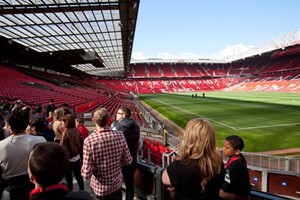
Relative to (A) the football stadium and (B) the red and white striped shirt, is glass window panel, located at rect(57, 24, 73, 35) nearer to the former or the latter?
(A) the football stadium

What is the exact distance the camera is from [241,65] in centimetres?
8556

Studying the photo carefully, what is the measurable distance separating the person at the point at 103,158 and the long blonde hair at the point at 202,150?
104cm

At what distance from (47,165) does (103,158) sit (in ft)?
4.34

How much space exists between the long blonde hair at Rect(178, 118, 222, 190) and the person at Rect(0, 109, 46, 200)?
1875 mm

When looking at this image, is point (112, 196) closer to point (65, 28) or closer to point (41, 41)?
point (65, 28)

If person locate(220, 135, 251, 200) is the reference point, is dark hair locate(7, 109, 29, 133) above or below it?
above

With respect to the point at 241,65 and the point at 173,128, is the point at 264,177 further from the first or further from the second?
the point at 241,65

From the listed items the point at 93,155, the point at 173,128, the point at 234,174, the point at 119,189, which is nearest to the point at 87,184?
the point at 119,189

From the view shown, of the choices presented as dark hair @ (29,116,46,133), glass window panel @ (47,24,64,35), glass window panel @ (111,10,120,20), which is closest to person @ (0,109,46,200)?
dark hair @ (29,116,46,133)

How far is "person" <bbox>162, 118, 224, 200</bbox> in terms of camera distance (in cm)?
223

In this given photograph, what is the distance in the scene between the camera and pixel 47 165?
1.73 metres

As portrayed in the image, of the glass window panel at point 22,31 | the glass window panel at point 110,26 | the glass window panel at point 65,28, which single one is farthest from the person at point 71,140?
the glass window panel at point 22,31

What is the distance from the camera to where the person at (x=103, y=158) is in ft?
9.70

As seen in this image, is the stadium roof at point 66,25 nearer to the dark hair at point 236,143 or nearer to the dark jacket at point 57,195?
the dark hair at point 236,143
